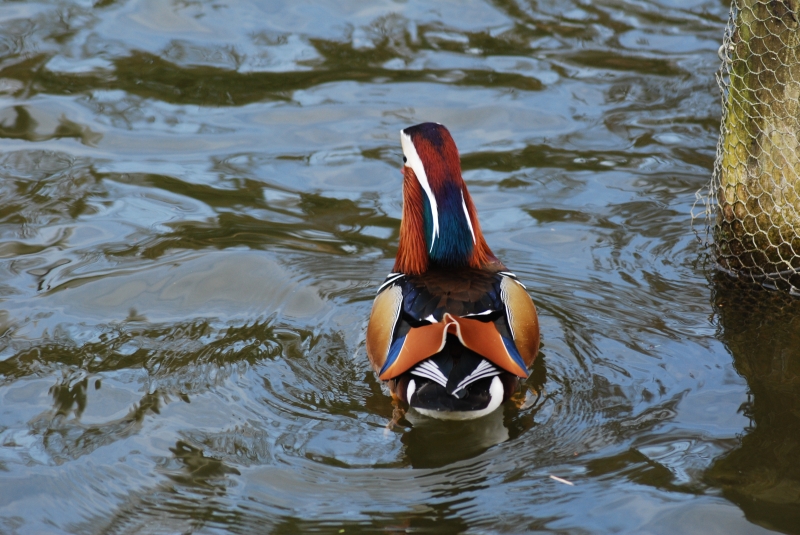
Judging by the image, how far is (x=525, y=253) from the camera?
7.68m

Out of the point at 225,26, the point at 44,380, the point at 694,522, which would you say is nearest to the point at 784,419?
the point at 694,522

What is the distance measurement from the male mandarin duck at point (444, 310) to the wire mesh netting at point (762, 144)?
1920 millimetres

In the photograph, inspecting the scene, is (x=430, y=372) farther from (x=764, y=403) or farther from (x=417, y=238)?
(x=764, y=403)

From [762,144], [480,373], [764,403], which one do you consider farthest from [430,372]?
[762,144]

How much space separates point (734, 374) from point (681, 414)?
2.16 ft

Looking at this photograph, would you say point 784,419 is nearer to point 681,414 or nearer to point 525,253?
point 681,414

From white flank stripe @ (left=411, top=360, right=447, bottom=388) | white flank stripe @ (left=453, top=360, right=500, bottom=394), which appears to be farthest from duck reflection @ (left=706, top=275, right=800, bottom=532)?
white flank stripe @ (left=411, top=360, right=447, bottom=388)

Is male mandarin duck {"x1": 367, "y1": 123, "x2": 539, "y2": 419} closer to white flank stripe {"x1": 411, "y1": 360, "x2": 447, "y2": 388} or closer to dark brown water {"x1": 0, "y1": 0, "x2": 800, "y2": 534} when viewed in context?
white flank stripe {"x1": 411, "y1": 360, "x2": 447, "y2": 388}

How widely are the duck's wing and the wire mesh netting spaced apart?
1932 mm

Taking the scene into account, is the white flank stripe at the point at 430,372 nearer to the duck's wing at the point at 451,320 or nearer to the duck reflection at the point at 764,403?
the duck's wing at the point at 451,320

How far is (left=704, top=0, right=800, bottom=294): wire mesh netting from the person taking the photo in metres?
6.35

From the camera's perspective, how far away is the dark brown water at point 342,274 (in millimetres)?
4816

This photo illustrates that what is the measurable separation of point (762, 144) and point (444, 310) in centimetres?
289

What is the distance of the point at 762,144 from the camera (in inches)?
258
